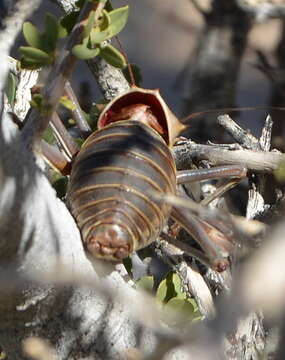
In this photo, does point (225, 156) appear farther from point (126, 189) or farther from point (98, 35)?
point (98, 35)

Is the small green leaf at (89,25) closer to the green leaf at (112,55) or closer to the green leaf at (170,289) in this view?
the green leaf at (112,55)

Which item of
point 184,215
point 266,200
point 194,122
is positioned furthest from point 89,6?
point 194,122

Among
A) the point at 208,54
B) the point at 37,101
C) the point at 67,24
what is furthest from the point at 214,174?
the point at 208,54

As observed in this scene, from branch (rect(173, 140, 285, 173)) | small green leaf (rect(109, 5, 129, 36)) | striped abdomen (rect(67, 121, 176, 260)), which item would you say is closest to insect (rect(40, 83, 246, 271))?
striped abdomen (rect(67, 121, 176, 260))

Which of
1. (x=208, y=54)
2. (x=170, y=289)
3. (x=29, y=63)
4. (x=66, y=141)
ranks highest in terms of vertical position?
(x=29, y=63)

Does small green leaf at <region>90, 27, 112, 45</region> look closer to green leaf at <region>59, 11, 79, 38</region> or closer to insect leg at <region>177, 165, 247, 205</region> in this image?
green leaf at <region>59, 11, 79, 38</region>

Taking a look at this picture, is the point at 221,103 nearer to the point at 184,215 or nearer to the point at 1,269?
the point at 184,215
